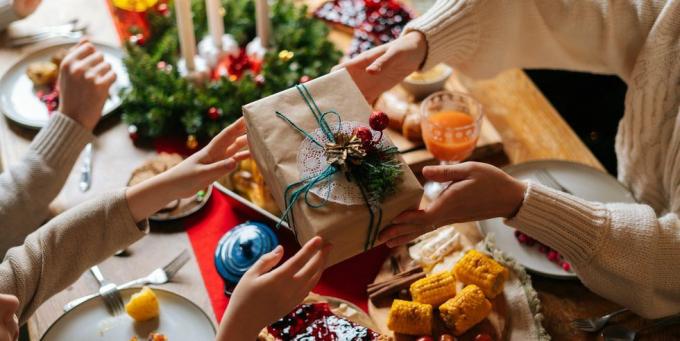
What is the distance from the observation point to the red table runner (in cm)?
135

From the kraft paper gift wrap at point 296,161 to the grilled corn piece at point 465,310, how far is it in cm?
24

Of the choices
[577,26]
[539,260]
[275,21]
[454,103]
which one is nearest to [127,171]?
[275,21]

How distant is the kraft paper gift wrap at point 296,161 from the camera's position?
1.03 metres

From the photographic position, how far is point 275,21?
1941mm

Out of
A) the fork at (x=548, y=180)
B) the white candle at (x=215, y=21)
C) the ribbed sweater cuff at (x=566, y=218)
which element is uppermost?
the white candle at (x=215, y=21)

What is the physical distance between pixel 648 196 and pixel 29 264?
1.34 meters

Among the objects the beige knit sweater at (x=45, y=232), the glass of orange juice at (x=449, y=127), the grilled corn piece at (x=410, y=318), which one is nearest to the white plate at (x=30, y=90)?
the beige knit sweater at (x=45, y=232)

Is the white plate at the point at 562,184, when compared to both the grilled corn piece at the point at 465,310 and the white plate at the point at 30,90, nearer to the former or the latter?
the grilled corn piece at the point at 465,310

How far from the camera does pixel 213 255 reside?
142 centimetres

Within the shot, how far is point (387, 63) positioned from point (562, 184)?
1.68 feet

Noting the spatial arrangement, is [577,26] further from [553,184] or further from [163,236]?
[163,236]

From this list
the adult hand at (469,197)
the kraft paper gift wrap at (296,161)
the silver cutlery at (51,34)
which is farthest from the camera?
the silver cutlery at (51,34)

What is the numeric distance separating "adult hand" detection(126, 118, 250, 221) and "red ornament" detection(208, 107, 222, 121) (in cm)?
35

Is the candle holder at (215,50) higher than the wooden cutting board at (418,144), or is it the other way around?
the candle holder at (215,50)
